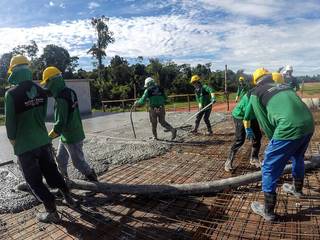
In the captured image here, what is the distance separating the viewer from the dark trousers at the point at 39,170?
3092mm

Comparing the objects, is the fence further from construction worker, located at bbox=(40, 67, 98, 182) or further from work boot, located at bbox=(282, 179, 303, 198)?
construction worker, located at bbox=(40, 67, 98, 182)

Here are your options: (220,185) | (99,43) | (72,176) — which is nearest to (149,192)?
(220,185)

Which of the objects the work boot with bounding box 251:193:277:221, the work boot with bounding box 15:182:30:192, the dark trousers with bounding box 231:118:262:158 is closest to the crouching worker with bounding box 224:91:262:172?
the dark trousers with bounding box 231:118:262:158

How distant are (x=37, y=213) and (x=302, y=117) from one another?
288cm

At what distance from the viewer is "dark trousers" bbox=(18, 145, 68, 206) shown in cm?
309

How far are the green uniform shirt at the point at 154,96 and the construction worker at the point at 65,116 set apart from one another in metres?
3.22

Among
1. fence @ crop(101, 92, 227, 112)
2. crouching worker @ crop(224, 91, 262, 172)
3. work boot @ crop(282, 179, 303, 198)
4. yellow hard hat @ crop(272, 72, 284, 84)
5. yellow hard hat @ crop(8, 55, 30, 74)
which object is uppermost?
yellow hard hat @ crop(8, 55, 30, 74)

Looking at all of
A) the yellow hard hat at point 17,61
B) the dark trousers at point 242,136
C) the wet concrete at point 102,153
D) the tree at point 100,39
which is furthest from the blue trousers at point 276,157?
the tree at point 100,39

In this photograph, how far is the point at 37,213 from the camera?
346cm

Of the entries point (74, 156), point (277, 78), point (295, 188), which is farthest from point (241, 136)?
point (74, 156)

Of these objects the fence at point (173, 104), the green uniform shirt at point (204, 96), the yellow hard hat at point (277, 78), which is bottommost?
the fence at point (173, 104)

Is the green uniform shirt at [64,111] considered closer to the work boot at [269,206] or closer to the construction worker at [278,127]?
the construction worker at [278,127]

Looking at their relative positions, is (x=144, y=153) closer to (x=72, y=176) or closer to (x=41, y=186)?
(x=72, y=176)

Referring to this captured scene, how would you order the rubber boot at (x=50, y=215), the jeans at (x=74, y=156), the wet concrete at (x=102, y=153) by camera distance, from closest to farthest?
the rubber boot at (x=50, y=215) → the jeans at (x=74, y=156) → the wet concrete at (x=102, y=153)
